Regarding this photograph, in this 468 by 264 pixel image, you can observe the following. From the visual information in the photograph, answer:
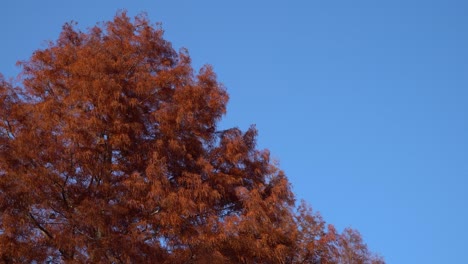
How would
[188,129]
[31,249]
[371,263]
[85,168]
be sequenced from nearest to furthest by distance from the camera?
1. [31,249]
2. [85,168]
3. [188,129]
4. [371,263]

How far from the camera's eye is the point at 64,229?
26.1 ft

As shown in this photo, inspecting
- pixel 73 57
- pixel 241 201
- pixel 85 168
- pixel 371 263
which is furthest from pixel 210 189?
pixel 371 263

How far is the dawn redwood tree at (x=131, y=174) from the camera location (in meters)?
7.95

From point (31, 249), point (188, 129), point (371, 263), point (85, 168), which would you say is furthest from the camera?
point (371, 263)

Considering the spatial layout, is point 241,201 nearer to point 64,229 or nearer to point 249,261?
Answer: point 249,261

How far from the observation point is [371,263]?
1781 cm

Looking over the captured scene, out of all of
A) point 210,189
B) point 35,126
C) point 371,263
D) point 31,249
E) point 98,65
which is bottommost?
point 31,249

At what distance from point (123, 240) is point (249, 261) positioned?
165 cm

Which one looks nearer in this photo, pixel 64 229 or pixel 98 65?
pixel 64 229

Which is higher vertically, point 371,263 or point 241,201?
point 371,263

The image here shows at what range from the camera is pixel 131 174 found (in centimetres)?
845

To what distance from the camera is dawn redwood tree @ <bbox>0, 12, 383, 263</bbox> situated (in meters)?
7.95

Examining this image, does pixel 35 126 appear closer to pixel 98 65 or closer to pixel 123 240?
pixel 98 65

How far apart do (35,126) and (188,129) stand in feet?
6.83
